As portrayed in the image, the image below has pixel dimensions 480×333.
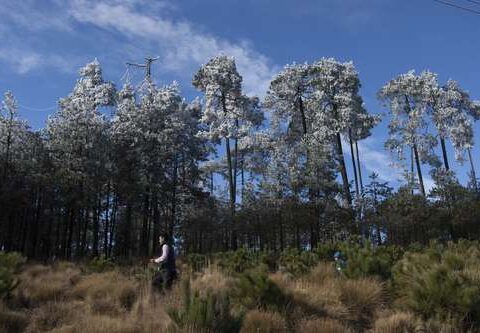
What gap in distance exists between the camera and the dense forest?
3172cm

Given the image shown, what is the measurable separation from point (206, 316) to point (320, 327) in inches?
71.6

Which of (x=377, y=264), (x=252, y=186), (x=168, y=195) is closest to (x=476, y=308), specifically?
(x=377, y=264)

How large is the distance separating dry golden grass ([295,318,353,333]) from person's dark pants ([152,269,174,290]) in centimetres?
436

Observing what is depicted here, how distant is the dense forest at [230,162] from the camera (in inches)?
1249

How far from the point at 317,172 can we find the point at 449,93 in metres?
13.8

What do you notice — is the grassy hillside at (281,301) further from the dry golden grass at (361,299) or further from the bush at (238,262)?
the bush at (238,262)

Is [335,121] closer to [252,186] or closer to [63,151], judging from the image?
[252,186]

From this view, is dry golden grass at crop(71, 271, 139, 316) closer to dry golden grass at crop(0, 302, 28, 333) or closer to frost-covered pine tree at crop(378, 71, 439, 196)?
dry golden grass at crop(0, 302, 28, 333)

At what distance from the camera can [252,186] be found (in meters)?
37.9

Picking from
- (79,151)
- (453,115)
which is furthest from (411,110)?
(79,151)

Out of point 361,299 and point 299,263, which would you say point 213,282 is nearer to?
point 299,263

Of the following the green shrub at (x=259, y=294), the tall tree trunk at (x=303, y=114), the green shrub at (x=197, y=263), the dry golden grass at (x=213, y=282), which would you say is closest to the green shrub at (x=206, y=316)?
Answer: the green shrub at (x=259, y=294)

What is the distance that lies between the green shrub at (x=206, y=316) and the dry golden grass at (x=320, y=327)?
1.22 meters

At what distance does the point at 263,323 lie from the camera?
873 cm
